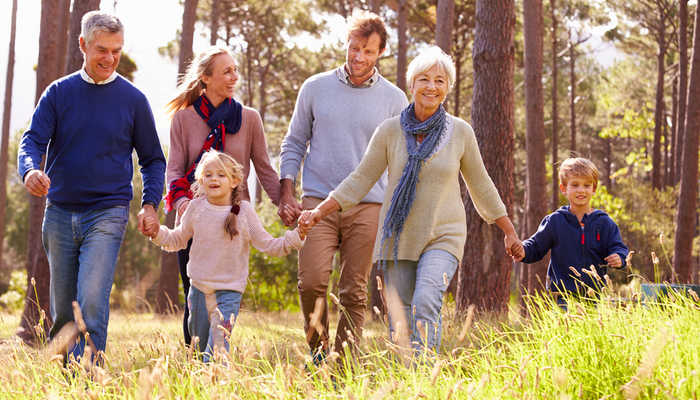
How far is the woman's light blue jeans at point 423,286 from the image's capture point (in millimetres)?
3561

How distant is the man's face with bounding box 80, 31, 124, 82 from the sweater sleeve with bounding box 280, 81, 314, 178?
1.32 meters

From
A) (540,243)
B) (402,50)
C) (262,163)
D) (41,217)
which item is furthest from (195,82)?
(402,50)

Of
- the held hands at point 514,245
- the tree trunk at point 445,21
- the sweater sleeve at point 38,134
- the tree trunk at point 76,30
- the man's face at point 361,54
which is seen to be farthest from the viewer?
the tree trunk at point 445,21

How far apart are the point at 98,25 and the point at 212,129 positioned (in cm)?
97

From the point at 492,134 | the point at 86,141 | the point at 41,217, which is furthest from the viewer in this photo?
the point at 41,217

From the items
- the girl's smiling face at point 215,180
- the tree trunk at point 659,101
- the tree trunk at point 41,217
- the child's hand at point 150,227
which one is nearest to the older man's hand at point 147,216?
the child's hand at point 150,227

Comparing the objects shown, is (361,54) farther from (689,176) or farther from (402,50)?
(402,50)

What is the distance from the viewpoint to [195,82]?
4371 mm

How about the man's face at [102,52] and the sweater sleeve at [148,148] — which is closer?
the man's face at [102,52]

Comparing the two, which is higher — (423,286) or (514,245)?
(514,245)

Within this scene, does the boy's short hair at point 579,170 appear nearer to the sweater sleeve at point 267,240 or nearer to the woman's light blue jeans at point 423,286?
the woman's light blue jeans at point 423,286

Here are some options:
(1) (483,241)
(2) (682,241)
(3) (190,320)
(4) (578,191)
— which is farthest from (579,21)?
(3) (190,320)

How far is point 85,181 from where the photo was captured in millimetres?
3922

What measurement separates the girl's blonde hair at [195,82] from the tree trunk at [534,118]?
6993mm
